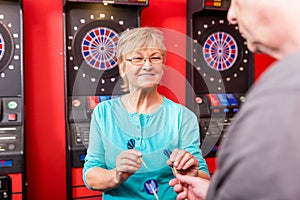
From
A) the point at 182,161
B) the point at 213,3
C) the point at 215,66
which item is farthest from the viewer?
the point at 215,66

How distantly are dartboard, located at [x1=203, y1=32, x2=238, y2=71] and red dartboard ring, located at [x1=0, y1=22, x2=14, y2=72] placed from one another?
1.50 metres

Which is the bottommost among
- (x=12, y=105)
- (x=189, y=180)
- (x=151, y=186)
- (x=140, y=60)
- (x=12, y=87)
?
(x=151, y=186)

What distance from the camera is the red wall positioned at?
2934 millimetres

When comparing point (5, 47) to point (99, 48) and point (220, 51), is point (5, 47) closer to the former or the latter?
point (99, 48)

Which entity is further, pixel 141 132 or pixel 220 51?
pixel 220 51

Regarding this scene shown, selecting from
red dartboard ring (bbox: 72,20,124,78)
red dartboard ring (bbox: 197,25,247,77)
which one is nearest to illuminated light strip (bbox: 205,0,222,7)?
red dartboard ring (bbox: 197,25,247,77)

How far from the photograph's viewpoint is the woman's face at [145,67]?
5.78ft

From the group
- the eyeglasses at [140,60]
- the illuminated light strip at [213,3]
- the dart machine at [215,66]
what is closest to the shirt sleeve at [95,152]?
the eyeglasses at [140,60]

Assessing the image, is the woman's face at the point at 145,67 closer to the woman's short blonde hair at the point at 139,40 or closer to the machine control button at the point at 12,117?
the woman's short blonde hair at the point at 139,40

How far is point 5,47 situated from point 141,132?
1.51m

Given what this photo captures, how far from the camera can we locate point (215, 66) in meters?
3.27

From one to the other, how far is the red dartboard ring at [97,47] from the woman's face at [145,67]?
1149mm

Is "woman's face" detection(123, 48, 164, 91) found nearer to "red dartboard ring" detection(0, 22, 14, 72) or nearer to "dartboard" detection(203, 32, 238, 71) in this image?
"red dartboard ring" detection(0, 22, 14, 72)

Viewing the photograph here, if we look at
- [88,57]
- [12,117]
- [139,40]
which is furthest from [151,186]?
[88,57]
